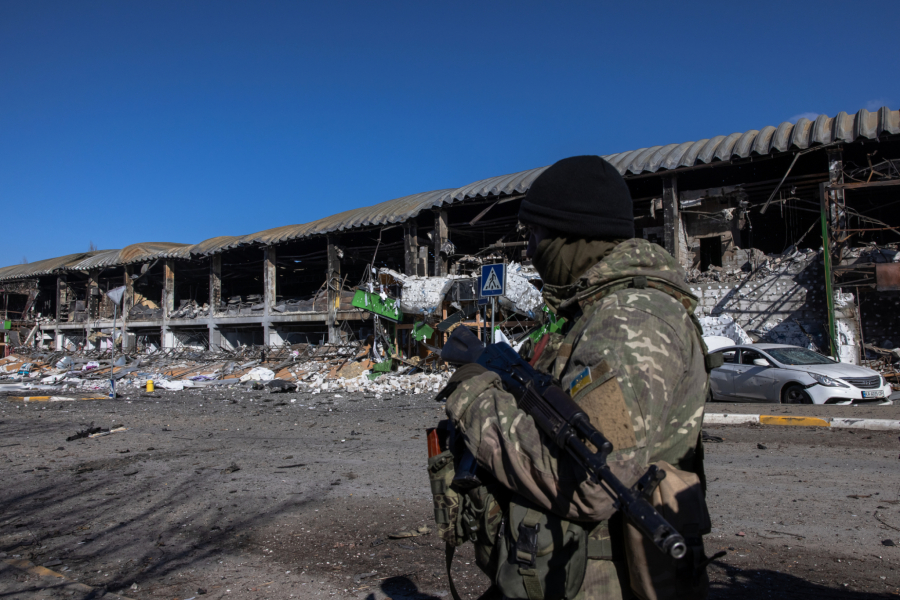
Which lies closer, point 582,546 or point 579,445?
point 579,445

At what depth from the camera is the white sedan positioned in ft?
29.0

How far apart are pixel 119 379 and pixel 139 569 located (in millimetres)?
18088

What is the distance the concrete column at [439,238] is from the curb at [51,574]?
14.1 m

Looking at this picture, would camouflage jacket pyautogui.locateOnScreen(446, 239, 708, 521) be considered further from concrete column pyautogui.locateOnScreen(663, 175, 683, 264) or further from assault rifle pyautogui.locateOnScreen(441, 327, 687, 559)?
concrete column pyautogui.locateOnScreen(663, 175, 683, 264)

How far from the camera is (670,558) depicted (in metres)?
1.26

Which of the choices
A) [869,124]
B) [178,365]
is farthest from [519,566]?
[178,365]

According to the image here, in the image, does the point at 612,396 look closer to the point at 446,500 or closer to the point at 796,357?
the point at 446,500

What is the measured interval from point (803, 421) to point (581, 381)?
7745mm

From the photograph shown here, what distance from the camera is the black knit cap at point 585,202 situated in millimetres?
1534

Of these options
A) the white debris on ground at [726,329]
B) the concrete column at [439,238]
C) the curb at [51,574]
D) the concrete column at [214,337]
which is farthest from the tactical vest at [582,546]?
the concrete column at [214,337]

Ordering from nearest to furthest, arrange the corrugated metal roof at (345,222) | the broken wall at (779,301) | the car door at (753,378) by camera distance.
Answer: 1. the car door at (753,378)
2. the broken wall at (779,301)
3. the corrugated metal roof at (345,222)

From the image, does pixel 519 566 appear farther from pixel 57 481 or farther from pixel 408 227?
pixel 408 227

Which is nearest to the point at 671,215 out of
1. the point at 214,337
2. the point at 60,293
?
the point at 214,337

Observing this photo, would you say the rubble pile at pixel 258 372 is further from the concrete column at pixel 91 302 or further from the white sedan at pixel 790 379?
the white sedan at pixel 790 379
